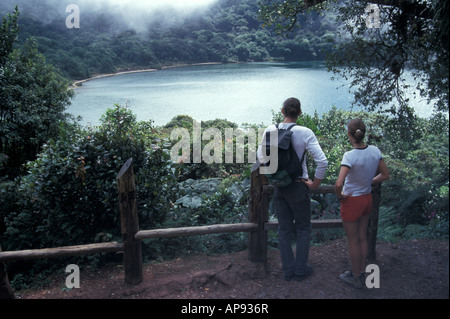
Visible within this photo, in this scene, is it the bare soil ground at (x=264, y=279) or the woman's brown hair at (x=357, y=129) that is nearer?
the woman's brown hair at (x=357, y=129)

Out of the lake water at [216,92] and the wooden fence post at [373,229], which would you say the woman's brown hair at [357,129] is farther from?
the lake water at [216,92]

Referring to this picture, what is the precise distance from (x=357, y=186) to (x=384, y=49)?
3043 millimetres

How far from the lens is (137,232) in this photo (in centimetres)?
354

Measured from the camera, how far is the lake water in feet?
43.2

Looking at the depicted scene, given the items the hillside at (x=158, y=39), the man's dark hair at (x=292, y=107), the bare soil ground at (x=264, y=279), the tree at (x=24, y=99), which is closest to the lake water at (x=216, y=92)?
the hillside at (x=158, y=39)

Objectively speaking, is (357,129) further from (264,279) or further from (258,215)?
(264,279)

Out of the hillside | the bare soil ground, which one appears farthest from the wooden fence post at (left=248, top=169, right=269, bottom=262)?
the hillside

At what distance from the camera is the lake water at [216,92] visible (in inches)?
518

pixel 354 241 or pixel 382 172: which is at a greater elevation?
pixel 382 172

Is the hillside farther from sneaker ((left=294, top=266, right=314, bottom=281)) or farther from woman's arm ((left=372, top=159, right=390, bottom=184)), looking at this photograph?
sneaker ((left=294, top=266, right=314, bottom=281))

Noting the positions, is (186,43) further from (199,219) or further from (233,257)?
(233,257)

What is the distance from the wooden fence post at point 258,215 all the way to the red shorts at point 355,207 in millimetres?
893

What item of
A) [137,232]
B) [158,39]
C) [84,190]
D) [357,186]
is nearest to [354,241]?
[357,186]
